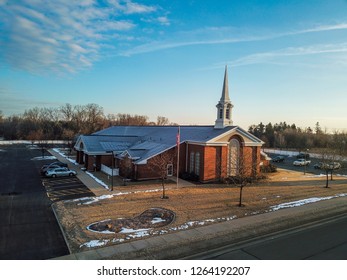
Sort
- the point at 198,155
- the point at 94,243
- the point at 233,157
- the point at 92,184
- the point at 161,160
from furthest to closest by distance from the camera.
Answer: the point at 233,157, the point at 198,155, the point at 161,160, the point at 92,184, the point at 94,243

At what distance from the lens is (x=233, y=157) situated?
3019 centimetres

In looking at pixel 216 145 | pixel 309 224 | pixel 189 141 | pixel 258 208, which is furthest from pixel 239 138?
pixel 309 224

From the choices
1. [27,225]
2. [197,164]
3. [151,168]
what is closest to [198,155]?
[197,164]

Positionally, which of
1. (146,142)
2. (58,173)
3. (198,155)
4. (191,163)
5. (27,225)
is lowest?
(27,225)

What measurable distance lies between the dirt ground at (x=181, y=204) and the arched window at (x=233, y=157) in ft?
10.6

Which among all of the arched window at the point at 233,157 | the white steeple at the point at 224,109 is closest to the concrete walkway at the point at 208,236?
the arched window at the point at 233,157

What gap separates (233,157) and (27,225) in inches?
873

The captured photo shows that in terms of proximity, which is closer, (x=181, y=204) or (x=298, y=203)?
(x=181, y=204)

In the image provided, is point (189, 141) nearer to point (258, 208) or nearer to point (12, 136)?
point (258, 208)

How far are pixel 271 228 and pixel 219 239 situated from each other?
3760 mm

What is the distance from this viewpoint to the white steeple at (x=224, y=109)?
101ft

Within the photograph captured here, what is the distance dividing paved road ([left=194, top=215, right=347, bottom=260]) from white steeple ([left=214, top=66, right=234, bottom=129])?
17.9 m

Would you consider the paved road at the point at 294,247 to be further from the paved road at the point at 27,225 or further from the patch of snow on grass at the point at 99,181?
the patch of snow on grass at the point at 99,181

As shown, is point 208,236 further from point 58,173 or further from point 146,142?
point 146,142
